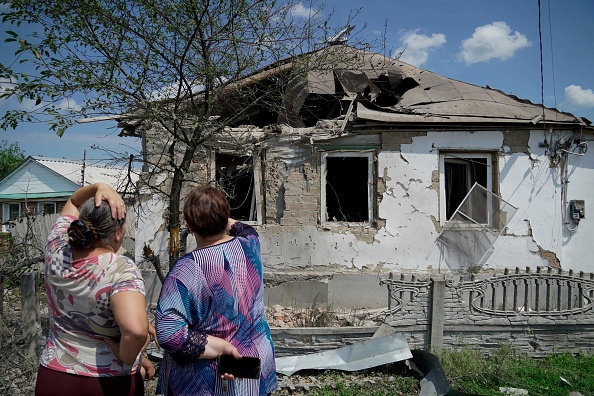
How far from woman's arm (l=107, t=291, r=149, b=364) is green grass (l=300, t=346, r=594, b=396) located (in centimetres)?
246

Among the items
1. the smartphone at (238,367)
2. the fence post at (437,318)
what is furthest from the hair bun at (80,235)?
the fence post at (437,318)

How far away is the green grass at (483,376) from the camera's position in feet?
Answer: 12.4

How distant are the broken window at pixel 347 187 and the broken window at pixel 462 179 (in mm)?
1337

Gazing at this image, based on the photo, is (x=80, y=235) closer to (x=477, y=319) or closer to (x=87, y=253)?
(x=87, y=253)

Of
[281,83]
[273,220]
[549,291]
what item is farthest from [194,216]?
[273,220]

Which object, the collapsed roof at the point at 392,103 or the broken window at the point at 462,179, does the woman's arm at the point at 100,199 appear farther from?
the broken window at the point at 462,179

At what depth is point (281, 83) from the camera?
5242mm

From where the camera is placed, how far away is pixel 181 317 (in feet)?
5.85

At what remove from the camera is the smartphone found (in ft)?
5.97

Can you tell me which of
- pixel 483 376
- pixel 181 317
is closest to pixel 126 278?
pixel 181 317

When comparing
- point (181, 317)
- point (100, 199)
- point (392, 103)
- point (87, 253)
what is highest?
point (392, 103)

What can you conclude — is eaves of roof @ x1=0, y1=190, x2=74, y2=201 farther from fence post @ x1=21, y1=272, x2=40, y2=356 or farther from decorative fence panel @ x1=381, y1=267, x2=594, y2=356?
decorative fence panel @ x1=381, y1=267, x2=594, y2=356

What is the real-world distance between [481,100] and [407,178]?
228cm

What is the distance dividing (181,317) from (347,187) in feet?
21.8
